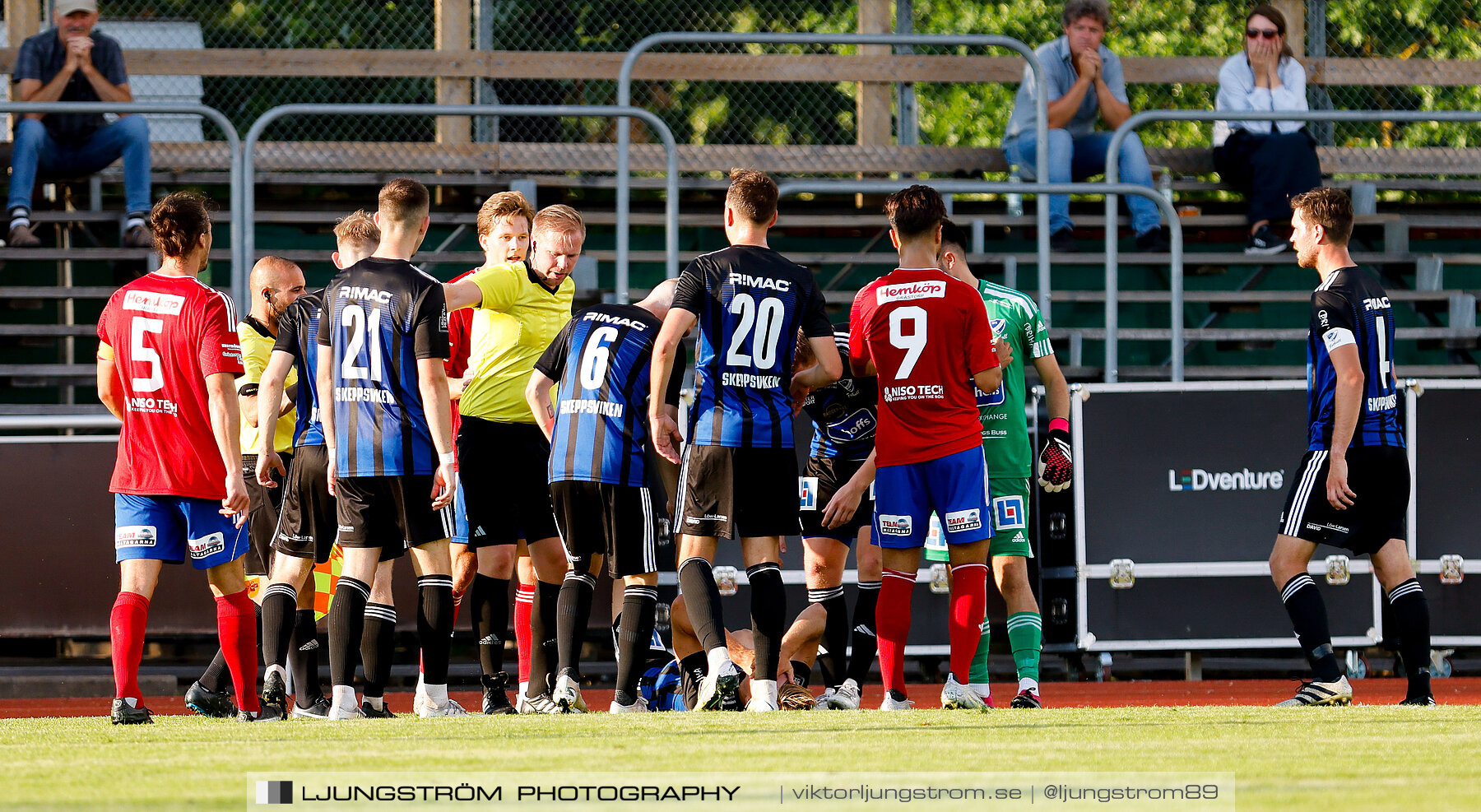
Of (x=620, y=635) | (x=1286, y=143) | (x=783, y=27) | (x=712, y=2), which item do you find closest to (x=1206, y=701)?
(x=620, y=635)

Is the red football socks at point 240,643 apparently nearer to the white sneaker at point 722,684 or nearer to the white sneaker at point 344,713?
the white sneaker at point 344,713

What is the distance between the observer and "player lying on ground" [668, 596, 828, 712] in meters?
7.03

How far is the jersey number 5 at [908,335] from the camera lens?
6.79 metres

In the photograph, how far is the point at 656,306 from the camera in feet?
22.9

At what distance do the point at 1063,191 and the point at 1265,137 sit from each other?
10.9 feet

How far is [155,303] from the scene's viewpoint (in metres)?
6.54

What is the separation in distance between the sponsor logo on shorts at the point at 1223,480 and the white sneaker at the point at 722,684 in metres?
4.40

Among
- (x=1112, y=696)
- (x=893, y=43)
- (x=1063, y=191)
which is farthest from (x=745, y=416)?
(x=893, y=43)

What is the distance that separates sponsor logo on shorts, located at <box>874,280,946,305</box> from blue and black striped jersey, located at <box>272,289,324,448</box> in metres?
2.29

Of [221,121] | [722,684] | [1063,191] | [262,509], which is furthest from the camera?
[1063,191]

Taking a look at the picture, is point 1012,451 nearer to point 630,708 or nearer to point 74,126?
point 630,708

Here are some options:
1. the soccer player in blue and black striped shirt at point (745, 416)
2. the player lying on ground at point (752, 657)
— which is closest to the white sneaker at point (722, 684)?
the soccer player in blue and black striped shirt at point (745, 416)

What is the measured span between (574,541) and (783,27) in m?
10.7

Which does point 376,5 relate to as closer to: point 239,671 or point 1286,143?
point 1286,143
